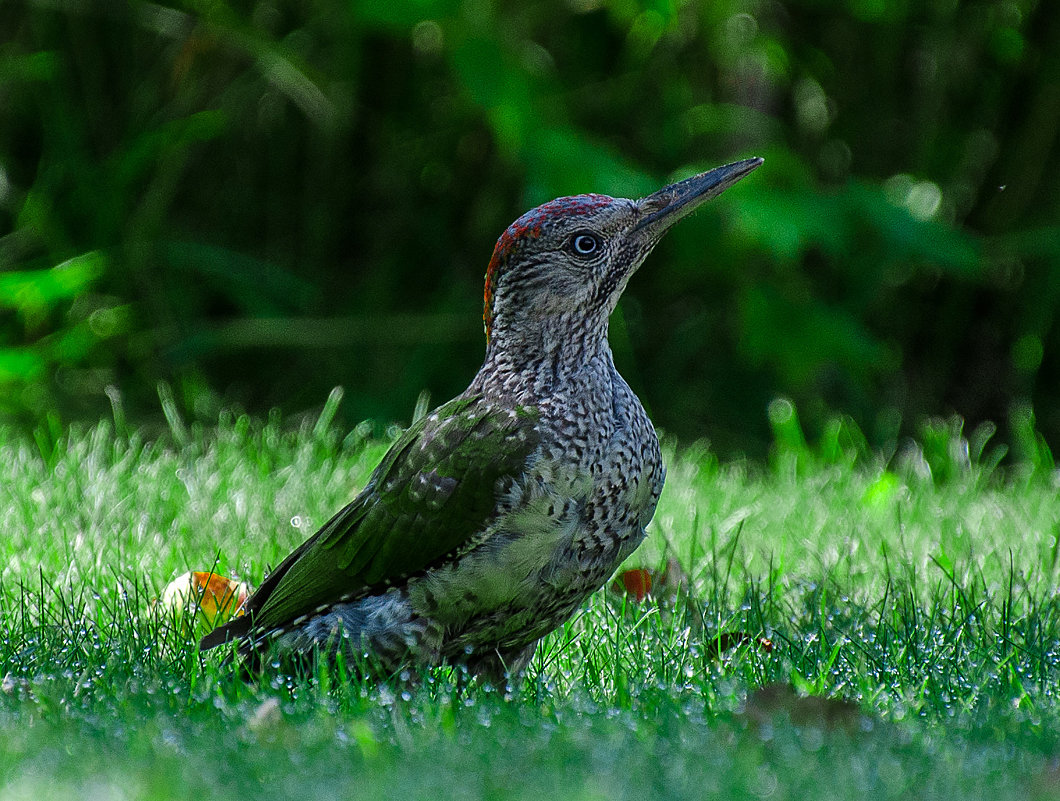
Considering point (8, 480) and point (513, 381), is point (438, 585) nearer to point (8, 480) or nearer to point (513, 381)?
point (513, 381)

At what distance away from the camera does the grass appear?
202 centimetres

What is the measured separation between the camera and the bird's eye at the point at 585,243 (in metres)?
3.00

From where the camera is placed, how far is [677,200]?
308 cm

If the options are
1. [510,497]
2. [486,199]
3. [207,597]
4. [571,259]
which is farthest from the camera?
[486,199]

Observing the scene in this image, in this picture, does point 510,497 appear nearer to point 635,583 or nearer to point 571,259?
point 571,259

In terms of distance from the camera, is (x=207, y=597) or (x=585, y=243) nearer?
(x=585, y=243)

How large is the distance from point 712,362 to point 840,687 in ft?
14.8

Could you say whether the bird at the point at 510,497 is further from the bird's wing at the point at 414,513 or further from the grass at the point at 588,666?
the grass at the point at 588,666

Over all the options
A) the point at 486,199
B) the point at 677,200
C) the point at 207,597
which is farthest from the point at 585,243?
the point at 486,199

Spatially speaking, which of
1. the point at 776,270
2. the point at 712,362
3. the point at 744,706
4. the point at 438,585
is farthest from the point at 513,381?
the point at 712,362

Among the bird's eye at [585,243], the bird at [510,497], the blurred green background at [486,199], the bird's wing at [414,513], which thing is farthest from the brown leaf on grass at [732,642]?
the blurred green background at [486,199]

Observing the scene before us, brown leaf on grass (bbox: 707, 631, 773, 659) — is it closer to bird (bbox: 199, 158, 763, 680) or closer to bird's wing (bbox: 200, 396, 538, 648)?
bird (bbox: 199, 158, 763, 680)

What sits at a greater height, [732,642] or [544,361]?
[544,361]

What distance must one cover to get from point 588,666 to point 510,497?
0.45m
